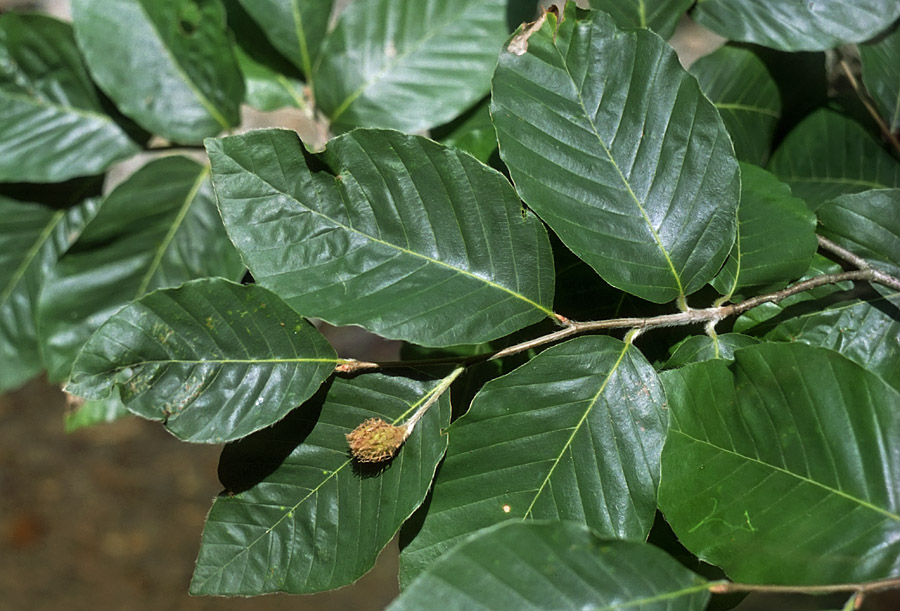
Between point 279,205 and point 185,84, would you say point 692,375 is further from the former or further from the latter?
point 185,84

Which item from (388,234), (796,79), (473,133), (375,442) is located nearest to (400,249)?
(388,234)

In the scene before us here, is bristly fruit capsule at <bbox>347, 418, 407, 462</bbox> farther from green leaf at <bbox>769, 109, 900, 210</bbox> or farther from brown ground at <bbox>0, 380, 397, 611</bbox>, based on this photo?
brown ground at <bbox>0, 380, 397, 611</bbox>

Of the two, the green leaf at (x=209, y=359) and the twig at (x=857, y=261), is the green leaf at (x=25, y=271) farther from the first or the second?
the twig at (x=857, y=261)

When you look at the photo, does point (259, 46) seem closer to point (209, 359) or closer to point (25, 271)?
point (25, 271)

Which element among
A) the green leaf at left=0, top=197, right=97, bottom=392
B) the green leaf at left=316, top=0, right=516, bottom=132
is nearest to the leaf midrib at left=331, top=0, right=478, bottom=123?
the green leaf at left=316, top=0, right=516, bottom=132

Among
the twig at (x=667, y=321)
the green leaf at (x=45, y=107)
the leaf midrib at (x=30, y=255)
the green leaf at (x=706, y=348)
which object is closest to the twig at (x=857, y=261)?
the twig at (x=667, y=321)

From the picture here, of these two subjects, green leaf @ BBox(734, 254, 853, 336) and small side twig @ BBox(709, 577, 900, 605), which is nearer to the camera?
small side twig @ BBox(709, 577, 900, 605)
